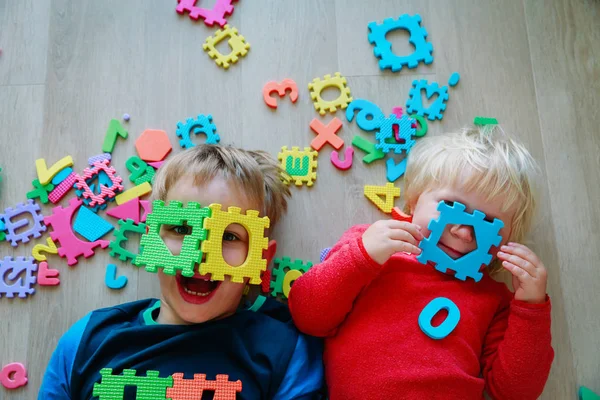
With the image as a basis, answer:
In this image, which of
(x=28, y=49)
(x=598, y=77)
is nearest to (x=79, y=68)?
(x=28, y=49)

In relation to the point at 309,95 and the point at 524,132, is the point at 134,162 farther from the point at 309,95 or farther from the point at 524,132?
the point at 524,132

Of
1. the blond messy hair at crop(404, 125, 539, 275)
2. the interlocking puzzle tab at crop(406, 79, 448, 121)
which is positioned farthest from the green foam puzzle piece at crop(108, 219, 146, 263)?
the interlocking puzzle tab at crop(406, 79, 448, 121)

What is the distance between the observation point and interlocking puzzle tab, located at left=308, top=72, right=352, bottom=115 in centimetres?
134

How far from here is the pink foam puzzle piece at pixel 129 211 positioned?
4.15 feet

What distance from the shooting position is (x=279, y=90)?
4.42 feet

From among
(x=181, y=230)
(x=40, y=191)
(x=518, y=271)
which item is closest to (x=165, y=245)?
(x=181, y=230)

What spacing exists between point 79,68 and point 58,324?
0.71m

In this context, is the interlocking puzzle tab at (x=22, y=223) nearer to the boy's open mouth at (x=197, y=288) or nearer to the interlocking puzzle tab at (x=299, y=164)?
the boy's open mouth at (x=197, y=288)

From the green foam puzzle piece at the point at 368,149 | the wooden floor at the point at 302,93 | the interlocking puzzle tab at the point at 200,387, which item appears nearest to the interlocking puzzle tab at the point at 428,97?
the wooden floor at the point at 302,93

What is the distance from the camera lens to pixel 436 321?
106 centimetres

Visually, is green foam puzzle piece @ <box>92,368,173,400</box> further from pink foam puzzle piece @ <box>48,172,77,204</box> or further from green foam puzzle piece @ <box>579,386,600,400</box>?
green foam puzzle piece @ <box>579,386,600,400</box>

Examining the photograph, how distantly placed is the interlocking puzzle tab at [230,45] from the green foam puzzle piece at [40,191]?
57 cm

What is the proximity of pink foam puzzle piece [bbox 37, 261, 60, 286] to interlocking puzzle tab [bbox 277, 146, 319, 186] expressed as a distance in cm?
66

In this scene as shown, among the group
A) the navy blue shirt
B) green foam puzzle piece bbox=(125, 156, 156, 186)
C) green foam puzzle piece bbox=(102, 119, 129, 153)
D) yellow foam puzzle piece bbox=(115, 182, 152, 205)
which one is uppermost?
green foam puzzle piece bbox=(102, 119, 129, 153)
